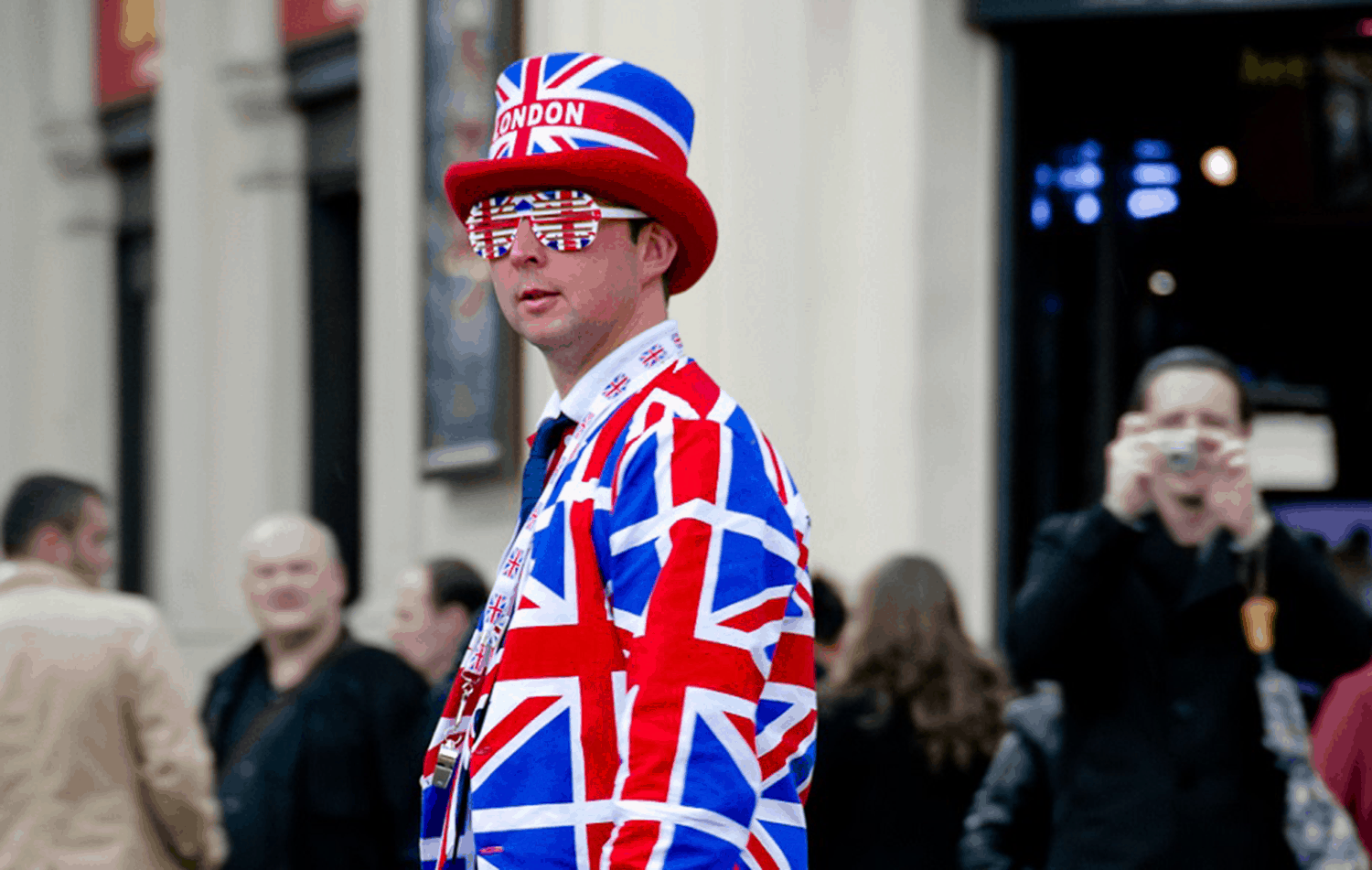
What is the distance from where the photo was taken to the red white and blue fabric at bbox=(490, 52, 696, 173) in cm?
266

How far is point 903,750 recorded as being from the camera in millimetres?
6078

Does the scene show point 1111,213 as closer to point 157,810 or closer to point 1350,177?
point 1350,177

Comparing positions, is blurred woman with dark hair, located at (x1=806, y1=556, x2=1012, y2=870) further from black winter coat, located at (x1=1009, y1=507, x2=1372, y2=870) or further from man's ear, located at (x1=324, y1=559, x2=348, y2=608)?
man's ear, located at (x1=324, y1=559, x2=348, y2=608)

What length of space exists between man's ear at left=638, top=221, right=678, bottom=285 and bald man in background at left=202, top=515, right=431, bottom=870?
12.5ft

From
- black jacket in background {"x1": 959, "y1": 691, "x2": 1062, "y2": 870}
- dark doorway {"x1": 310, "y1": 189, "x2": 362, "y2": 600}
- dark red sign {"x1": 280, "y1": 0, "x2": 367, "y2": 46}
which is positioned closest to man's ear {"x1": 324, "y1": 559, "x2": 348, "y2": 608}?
black jacket in background {"x1": 959, "y1": 691, "x2": 1062, "y2": 870}

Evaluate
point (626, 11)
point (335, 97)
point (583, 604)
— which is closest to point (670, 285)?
point (583, 604)

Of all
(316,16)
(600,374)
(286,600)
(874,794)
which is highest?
(316,16)

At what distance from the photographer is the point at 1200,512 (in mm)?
4438

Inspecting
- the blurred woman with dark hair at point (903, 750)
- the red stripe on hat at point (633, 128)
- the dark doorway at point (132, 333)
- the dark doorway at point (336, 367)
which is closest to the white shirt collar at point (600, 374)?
the red stripe on hat at point (633, 128)

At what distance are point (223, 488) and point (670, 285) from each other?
35.6 ft

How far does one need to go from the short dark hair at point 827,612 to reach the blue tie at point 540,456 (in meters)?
3.51

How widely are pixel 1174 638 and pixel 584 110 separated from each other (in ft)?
7.26

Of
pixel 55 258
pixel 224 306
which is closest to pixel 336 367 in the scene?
pixel 224 306

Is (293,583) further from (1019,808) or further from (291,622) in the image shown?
(1019,808)
